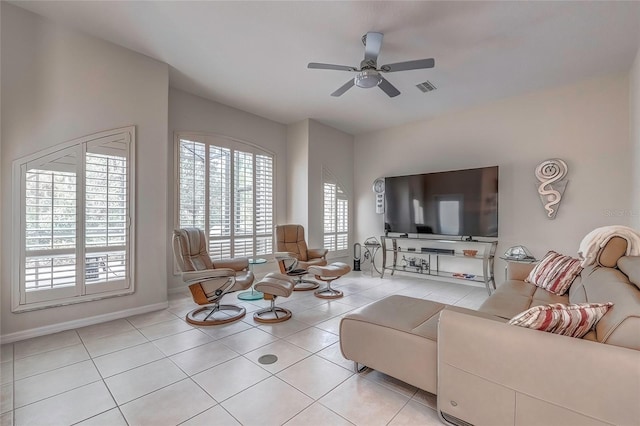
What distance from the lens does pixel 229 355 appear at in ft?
7.87

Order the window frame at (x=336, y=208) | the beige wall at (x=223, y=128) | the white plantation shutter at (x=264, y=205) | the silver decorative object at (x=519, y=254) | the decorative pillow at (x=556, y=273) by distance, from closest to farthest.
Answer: the decorative pillow at (x=556, y=273), the silver decorative object at (x=519, y=254), the beige wall at (x=223, y=128), the white plantation shutter at (x=264, y=205), the window frame at (x=336, y=208)

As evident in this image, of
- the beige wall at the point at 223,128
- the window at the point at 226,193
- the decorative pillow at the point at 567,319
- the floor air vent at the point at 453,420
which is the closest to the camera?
the decorative pillow at the point at 567,319

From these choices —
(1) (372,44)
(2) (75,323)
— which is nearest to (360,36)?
(1) (372,44)

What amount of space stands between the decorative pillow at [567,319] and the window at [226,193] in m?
4.30

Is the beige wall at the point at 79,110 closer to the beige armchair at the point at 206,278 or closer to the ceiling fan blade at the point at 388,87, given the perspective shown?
the beige armchair at the point at 206,278

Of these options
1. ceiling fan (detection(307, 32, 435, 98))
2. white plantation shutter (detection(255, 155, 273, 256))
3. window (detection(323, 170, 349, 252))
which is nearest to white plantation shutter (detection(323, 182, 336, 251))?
window (detection(323, 170, 349, 252))

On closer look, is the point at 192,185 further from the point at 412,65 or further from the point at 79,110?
the point at 412,65

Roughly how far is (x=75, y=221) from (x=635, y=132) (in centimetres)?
656

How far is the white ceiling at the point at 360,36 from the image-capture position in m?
2.50

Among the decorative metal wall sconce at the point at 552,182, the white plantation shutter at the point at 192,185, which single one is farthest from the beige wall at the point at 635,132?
the white plantation shutter at the point at 192,185

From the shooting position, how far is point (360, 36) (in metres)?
2.87

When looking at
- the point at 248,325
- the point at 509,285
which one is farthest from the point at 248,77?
the point at 509,285

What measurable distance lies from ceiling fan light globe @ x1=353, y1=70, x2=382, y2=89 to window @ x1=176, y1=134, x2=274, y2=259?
2.75 m

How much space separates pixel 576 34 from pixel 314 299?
4341mm
